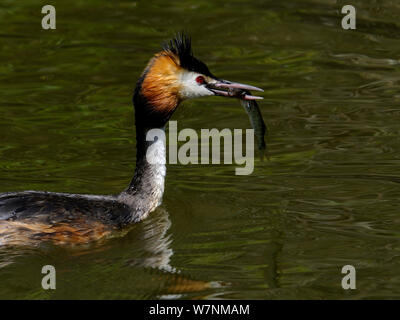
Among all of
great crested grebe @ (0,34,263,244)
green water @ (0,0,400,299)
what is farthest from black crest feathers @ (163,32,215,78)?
green water @ (0,0,400,299)

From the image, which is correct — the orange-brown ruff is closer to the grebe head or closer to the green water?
the grebe head

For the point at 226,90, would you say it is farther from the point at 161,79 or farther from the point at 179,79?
the point at 161,79

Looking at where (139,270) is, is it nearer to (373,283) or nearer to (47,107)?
(373,283)

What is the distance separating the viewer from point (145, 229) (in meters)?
8.30

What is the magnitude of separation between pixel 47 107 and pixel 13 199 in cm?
364

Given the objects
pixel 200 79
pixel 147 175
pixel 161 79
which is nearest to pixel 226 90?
pixel 200 79

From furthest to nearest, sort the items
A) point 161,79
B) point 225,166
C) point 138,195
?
point 225,166, point 138,195, point 161,79

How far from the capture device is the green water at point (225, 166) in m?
7.27

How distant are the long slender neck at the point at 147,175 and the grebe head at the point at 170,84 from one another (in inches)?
7.4

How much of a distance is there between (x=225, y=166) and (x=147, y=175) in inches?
→ 53.6

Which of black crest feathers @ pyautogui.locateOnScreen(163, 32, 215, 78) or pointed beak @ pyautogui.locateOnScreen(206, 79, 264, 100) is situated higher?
black crest feathers @ pyautogui.locateOnScreen(163, 32, 215, 78)

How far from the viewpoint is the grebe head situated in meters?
8.34

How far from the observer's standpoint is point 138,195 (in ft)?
27.9

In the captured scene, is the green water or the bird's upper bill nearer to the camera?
the green water
